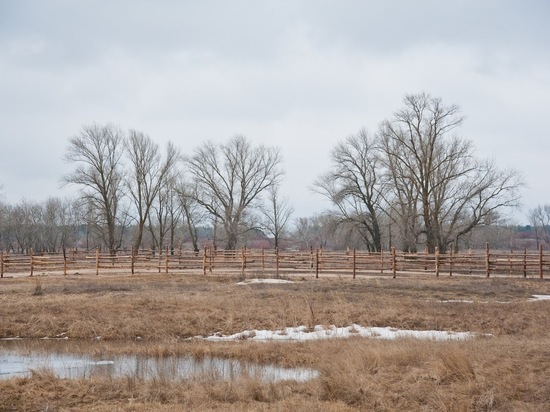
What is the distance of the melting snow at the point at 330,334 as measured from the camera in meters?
15.3

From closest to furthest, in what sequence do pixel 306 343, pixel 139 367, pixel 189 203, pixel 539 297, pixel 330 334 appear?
pixel 139 367 → pixel 306 343 → pixel 330 334 → pixel 539 297 → pixel 189 203

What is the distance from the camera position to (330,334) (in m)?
16.1

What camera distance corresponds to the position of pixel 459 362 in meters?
10.1

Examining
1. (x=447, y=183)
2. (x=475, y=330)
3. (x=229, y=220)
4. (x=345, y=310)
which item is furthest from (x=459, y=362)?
(x=229, y=220)

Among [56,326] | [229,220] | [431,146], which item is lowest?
[56,326]

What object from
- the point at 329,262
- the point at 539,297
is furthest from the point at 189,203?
the point at 539,297

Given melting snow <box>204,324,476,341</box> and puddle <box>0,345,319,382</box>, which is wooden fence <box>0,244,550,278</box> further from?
puddle <box>0,345,319,382</box>

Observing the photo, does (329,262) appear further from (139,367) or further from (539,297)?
(139,367)

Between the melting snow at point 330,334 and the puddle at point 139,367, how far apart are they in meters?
2.91

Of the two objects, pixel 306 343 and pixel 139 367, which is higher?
pixel 306 343

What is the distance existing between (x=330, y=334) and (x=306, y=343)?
6.31 feet

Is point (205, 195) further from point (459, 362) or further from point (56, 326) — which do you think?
point (459, 362)

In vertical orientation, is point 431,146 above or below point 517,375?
above

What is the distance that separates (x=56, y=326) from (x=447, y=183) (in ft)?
126
